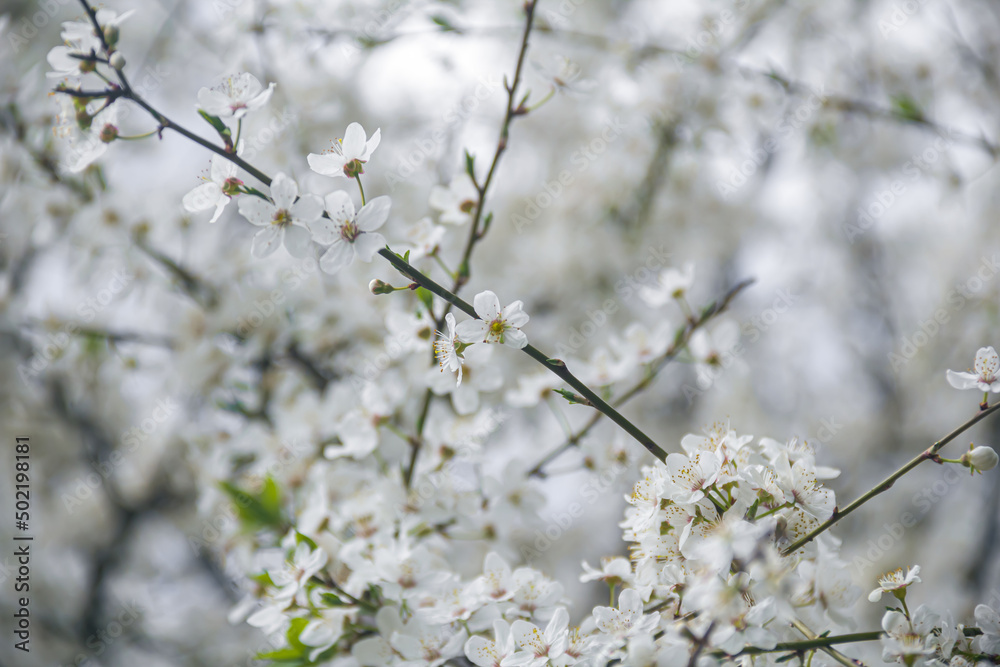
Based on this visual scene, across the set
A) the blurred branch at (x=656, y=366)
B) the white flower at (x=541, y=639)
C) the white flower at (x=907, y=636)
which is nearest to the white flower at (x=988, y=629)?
the white flower at (x=907, y=636)

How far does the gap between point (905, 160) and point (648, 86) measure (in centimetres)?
168

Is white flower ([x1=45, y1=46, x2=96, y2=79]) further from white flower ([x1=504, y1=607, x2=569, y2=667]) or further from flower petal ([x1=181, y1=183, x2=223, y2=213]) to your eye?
white flower ([x1=504, y1=607, x2=569, y2=667])

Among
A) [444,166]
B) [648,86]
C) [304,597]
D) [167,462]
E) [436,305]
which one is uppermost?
[648,86]

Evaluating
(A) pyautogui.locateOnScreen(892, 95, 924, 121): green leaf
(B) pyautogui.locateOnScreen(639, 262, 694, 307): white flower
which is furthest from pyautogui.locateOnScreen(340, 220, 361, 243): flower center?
(A) pyautogui.locateOnScreen(892, 95, 924, 121): green leaf

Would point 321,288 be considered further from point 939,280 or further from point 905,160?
point 939,280

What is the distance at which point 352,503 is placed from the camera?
125cm

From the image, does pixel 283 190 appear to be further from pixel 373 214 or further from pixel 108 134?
pixel 108 134

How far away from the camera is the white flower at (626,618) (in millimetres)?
828

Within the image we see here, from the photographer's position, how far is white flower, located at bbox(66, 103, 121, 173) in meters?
0.93

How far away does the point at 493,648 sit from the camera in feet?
2.95

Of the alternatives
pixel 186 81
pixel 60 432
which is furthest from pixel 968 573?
pixel 186 81

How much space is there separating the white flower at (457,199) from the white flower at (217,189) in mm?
473

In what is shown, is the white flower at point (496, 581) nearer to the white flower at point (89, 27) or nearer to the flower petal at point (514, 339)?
the flower petal at point (514, 339)

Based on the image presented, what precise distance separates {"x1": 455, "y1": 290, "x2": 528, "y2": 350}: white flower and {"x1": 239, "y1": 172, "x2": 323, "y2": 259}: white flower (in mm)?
248
